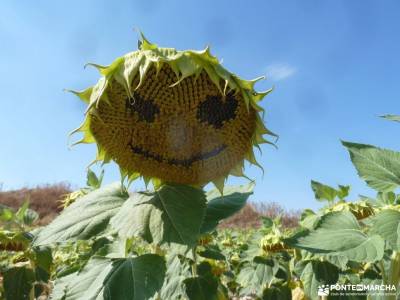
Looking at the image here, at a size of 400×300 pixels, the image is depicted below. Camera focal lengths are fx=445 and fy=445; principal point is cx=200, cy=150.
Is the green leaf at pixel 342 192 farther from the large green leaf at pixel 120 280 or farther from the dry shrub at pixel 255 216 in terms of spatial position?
the dry shrub at pixel 255 216

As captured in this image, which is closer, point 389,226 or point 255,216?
point 389,226

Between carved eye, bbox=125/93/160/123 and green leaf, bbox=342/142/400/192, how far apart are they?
0.88m

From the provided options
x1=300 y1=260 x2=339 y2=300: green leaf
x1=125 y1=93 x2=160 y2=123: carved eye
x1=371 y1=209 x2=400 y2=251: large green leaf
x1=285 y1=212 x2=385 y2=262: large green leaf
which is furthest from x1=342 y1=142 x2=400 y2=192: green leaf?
x1=300 y1=260 x2=339 y2=300: green leaf

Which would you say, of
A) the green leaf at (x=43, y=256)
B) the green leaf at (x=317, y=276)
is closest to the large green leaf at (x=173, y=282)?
the green leaf at (x=43, y=256)

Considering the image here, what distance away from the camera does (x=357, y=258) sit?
1879mm

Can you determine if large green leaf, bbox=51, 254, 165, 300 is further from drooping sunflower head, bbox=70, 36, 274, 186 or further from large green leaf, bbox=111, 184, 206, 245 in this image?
drooping sunflower head, bbox=70, 36, 274, 186

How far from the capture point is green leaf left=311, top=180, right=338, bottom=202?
3164 millimetres

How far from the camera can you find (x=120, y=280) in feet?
6.23

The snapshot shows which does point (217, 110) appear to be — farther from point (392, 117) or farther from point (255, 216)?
point (255, 216)

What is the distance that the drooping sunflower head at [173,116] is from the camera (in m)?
1.75

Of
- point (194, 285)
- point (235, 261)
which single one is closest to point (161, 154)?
point (194, 285)

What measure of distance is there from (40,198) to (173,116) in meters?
27.7

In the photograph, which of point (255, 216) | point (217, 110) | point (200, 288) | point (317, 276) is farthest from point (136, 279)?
point (255, 216)

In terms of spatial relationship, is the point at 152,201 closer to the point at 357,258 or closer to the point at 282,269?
the point at 357,258
